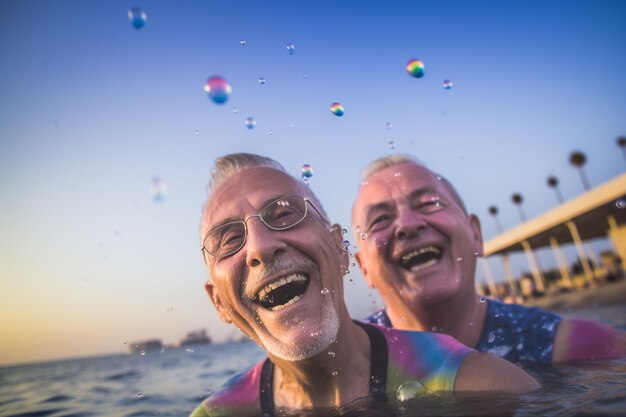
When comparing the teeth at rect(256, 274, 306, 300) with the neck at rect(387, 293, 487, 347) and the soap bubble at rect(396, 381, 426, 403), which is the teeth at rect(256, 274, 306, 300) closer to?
the soap bubble at rect(396, 381, 426, 403)

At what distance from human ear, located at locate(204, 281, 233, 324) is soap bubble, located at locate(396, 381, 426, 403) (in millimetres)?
1143

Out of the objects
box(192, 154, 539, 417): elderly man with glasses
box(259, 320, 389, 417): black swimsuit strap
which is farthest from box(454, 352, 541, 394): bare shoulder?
box(259, 320, 389, 417): black swimsuit strap

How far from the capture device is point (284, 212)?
2.53m

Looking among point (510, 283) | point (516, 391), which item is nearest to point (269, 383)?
point (516, 391)

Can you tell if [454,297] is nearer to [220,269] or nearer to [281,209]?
[281,209]

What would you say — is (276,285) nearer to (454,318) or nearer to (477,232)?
(454,318)

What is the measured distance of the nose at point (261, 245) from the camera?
7.44ft

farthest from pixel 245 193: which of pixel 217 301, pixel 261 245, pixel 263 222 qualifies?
pixel 217 301

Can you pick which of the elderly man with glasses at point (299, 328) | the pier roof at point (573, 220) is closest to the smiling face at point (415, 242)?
the elderly man with glasses at point (299, 328)

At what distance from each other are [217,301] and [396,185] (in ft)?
6.17

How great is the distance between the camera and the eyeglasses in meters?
2.46

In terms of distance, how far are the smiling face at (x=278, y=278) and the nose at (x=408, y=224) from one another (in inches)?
36.5

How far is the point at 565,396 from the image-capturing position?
6.54 feet

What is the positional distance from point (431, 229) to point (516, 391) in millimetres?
1568
